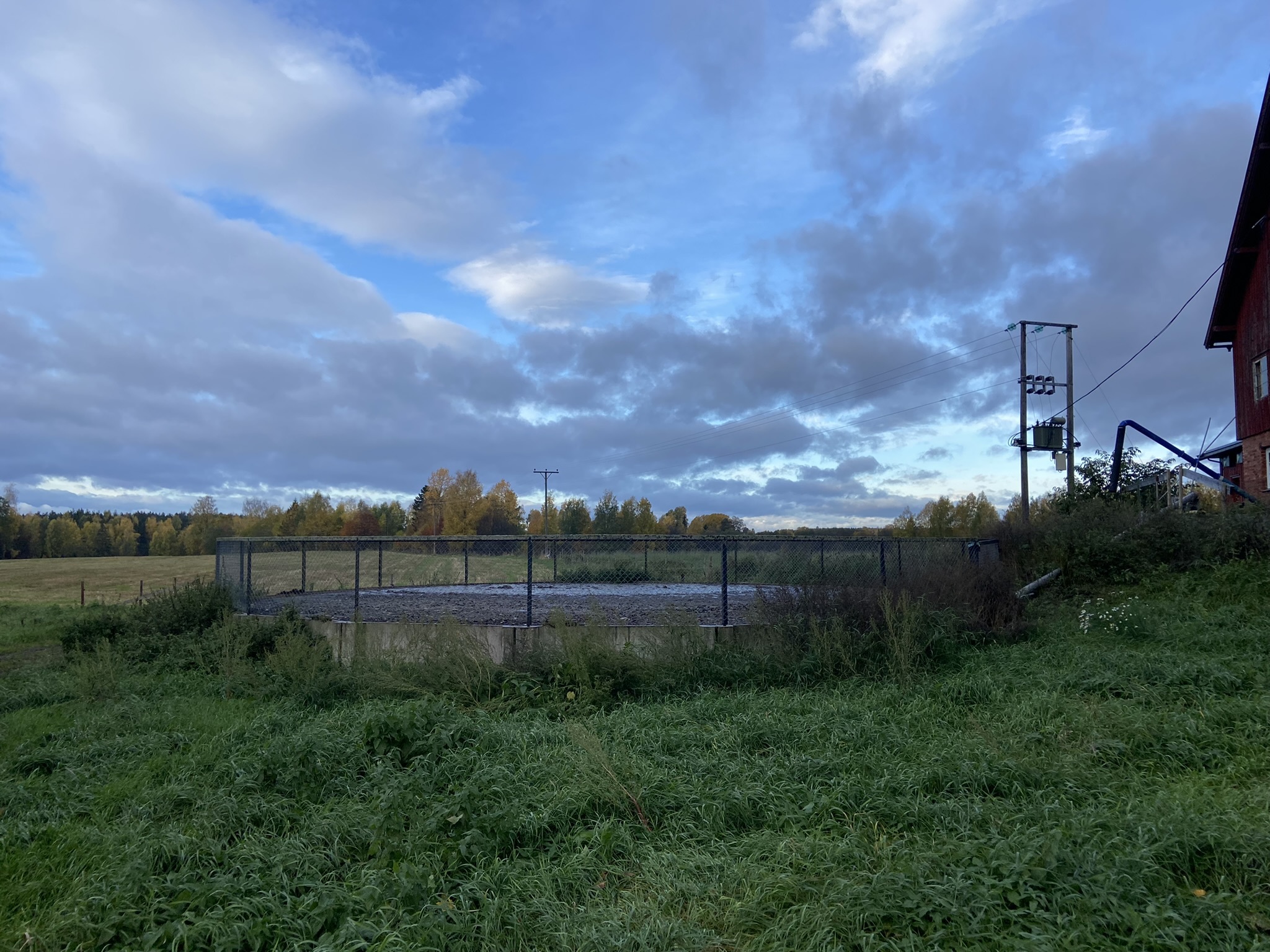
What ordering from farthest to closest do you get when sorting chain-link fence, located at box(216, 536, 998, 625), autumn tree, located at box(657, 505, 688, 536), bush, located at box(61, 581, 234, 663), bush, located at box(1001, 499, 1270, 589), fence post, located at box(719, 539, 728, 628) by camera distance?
autumn tree, located at box(657, 505, 688, 536) < bush, located at box(1001, 499, 1270, 589) < bush, located at box(61, 581, 234, 663) < chain-link fence, located at box(216, 536, 998, 625) < fence post, located at box(719, 539, 728, 628)

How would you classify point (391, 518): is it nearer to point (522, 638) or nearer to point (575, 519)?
point (575, 519)

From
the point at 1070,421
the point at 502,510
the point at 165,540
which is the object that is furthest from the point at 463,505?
the point at 1070,421

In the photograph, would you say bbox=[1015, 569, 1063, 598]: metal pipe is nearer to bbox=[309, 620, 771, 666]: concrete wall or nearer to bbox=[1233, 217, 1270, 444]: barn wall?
bbox=[309, 620, 771, 666]: concrete wall

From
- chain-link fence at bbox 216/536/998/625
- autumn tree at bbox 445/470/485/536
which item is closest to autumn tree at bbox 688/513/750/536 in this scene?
chain-link fence at bbox 216/536/998/625

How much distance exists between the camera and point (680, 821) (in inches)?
169

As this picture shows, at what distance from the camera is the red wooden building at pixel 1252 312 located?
1964 centimetres

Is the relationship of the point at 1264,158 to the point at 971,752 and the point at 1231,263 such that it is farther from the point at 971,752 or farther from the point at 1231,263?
the point at 971,752

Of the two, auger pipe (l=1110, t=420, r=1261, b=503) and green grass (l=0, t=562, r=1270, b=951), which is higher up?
auger pipe (l=1110, t=420, r=1261, b=503)

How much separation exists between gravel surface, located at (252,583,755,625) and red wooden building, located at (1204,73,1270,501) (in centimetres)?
1465

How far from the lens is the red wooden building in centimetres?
1964

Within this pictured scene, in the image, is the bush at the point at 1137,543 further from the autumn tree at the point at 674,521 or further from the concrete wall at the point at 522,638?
the autumn tree at the point at 674,521

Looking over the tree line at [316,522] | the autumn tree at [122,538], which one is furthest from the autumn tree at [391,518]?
the autumn tree at [122,538]

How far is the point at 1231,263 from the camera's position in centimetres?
2123

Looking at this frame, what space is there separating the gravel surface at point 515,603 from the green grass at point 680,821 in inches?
123
